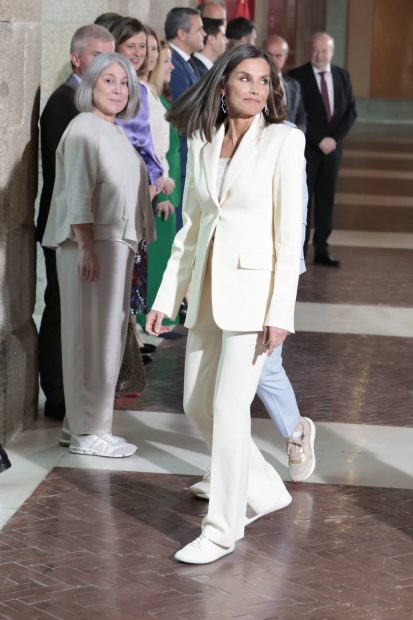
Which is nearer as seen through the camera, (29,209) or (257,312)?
(257,312)

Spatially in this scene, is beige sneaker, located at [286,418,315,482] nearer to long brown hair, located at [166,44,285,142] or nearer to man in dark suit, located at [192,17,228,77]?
long brown hair, located at [166,44,285,142]

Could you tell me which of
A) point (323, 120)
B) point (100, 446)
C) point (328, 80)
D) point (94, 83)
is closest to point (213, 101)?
point (94, 83)

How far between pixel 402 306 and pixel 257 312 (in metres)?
5.81

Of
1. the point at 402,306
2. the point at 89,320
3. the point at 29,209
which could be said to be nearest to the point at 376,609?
the point at 89,320

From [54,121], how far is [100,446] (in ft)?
5.42

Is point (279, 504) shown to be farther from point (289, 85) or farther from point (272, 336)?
point (289, 85)

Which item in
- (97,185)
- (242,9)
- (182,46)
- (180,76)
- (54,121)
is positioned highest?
(242,9)

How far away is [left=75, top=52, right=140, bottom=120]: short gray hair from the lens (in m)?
6.00

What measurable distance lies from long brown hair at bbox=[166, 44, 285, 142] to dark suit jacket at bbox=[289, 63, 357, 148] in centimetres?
750

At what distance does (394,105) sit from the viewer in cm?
3872

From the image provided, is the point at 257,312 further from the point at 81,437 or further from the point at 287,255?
the point at 81,437

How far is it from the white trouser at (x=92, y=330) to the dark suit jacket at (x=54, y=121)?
0.59 metres

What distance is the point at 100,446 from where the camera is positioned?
6199 mm

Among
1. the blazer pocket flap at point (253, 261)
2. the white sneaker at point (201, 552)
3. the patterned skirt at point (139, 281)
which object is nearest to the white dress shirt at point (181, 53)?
the patterned skirt at point (139, 281)
